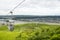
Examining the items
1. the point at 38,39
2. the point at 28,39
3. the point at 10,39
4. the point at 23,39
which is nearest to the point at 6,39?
the point at 10,39

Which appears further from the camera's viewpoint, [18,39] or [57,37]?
[18,39]

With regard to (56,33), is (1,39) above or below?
below

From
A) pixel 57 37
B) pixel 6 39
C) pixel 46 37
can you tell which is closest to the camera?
pixel 57 37

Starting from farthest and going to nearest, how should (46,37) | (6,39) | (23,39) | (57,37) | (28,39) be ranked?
(6,39), (23,39), (28,39), (46,37), (57,37)

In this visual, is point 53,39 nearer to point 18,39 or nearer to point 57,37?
point 57,37

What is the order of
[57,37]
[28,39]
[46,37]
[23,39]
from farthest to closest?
[23,39]
[28,39]
[46,37]
[57,37]

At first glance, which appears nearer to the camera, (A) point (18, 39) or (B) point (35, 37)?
(B) point (35, 37)

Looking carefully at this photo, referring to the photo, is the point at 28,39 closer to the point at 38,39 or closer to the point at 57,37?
the point at 38,39

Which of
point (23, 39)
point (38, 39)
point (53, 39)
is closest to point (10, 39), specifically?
point (23, 39)

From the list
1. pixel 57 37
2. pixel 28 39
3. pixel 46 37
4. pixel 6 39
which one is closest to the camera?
pixel 57 37
